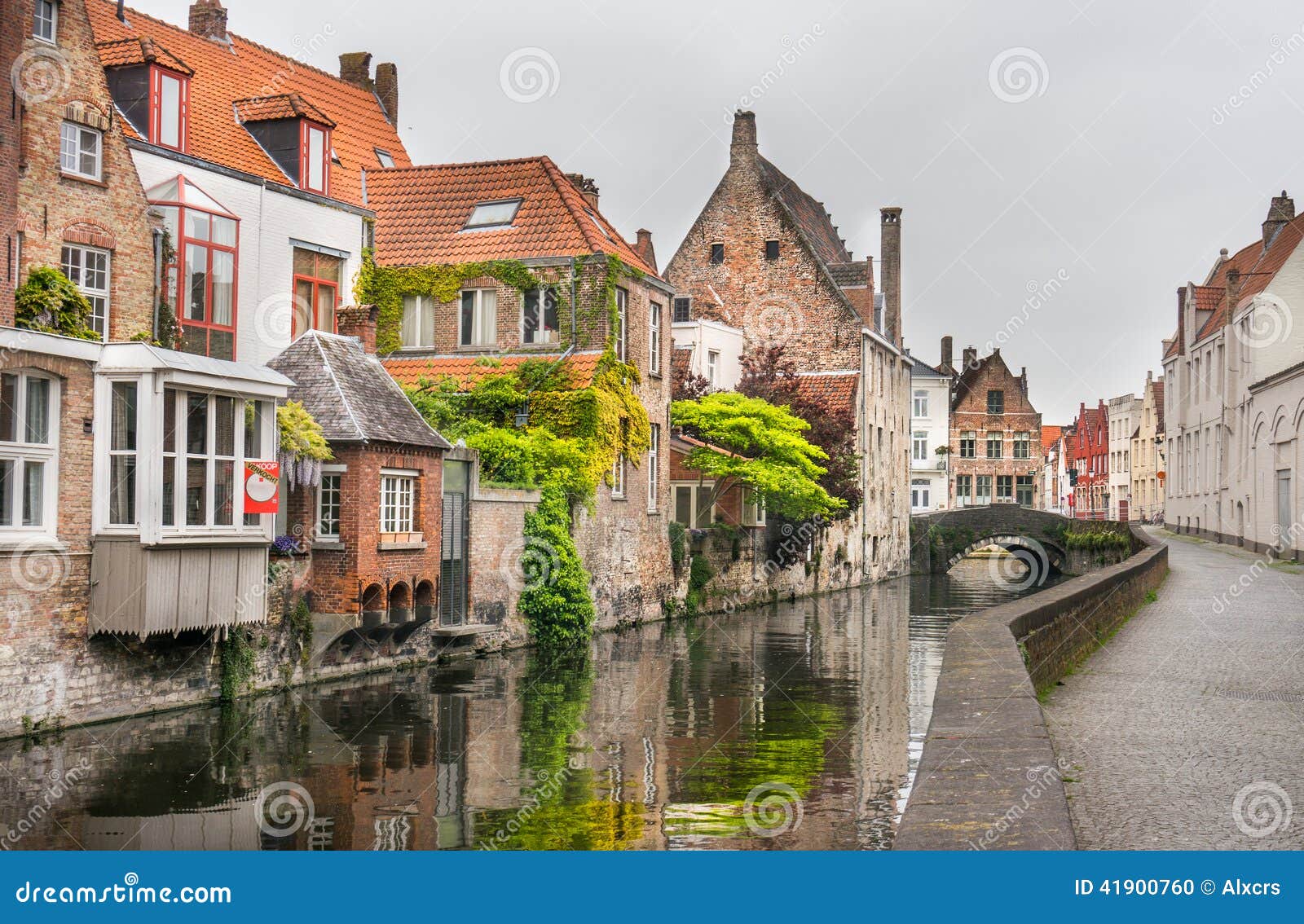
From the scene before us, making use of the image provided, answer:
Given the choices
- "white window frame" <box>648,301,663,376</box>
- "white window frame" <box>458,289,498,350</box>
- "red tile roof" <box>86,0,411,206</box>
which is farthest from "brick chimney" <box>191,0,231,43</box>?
"white window frame" <box>648,301,663,376</box>

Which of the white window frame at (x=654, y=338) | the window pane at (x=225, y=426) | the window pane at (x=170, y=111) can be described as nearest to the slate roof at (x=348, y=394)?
the window pane at (x=225, y=426)

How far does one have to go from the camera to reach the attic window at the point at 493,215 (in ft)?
96.3

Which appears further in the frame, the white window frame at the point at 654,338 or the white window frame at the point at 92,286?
the white window frame at the point at 654,338

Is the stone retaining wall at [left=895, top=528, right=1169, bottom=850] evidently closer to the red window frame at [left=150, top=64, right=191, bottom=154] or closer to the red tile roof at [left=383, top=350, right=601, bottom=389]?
the red tile roof at [left=383, top=350, right=601, bottom=389]

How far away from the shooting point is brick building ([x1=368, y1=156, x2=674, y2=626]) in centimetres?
2816

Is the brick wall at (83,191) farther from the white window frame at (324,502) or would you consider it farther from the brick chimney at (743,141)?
the brick chimney at (743,141)

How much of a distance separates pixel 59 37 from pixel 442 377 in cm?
1180

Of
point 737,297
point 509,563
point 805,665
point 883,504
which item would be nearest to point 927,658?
point 805,665

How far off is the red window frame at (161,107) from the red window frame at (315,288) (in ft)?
10.9

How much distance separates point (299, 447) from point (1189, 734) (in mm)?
13376

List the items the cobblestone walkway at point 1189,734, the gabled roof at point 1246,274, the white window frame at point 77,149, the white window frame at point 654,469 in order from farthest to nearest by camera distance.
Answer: the gabled roof at point 1246,274
the white window frame at point 654,469
the white window frame at point 77,149
the cobblestone walkway at point 1189,734

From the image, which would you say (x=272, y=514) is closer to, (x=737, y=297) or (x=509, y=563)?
(x=509, y=563)

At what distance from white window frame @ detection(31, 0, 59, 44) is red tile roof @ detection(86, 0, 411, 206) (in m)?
2.95

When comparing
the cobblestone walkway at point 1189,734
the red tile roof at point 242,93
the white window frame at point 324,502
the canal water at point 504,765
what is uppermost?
the red tile roof at point 242,93
